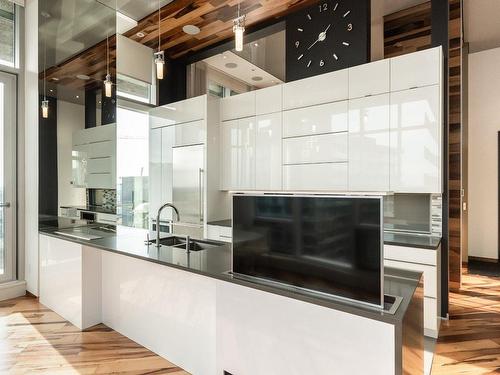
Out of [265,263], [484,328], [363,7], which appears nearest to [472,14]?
[363,7]

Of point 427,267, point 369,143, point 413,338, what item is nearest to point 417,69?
point 369,143

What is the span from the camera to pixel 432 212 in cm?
316

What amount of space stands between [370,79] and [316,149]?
34.3 inches

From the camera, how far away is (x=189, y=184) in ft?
14.3

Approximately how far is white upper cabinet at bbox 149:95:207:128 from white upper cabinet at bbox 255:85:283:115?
2.47ft

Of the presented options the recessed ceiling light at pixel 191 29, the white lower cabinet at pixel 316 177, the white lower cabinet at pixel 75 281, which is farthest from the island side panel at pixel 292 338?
the recessed ceiling light at pixel 191 29

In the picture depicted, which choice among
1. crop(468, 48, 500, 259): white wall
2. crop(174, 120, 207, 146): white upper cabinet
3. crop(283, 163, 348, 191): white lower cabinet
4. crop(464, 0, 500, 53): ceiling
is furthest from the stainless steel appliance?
crop(468, 48, 500, 259): white wall

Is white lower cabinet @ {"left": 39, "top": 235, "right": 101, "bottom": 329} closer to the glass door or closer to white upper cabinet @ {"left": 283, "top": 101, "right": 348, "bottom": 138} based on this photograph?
the glass door

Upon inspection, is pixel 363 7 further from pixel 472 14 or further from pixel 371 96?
pixel 472 14

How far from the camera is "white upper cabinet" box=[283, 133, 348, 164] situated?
330cm

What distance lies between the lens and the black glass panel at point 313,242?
1350 millimetres

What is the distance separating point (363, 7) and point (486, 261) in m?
4.98

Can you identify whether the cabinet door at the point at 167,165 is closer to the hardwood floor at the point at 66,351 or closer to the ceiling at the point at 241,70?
the ceiling at the point at 241,70

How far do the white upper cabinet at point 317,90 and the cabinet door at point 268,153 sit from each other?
0.84ft
